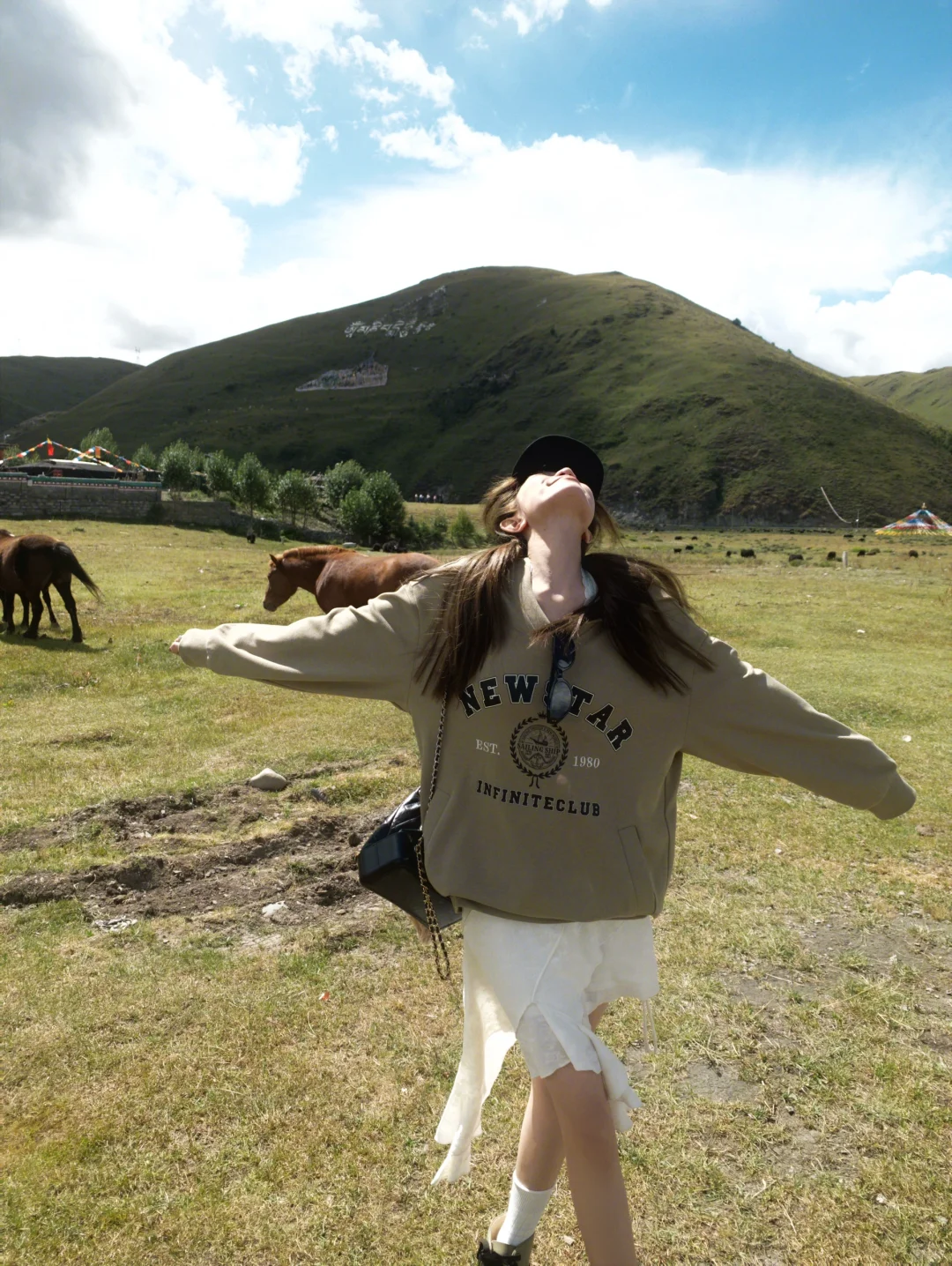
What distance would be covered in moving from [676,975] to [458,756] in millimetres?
3056

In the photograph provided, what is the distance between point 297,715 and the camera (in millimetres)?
10984

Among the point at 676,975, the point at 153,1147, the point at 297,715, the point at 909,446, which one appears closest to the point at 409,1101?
the point at 153,1147

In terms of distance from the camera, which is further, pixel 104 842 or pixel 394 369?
pixel 394 369

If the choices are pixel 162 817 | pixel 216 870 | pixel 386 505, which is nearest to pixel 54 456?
pixel 386 505

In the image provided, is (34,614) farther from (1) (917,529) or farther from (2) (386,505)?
(1) (917,529)

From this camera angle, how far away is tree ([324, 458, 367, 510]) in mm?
80500

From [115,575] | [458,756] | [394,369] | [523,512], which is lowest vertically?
[115,575]

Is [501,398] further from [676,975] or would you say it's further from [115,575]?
[676,975]

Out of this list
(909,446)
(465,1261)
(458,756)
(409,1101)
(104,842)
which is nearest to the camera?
(458,756)

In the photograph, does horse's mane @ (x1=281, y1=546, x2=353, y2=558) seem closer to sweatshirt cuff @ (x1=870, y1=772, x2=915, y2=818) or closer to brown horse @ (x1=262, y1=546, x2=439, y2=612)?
brown horse @ (x1=262, y1=546, x2=439, y2=612)

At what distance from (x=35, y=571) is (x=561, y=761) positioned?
50.8 ft

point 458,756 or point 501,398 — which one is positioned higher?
point 501,398

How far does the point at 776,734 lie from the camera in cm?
238

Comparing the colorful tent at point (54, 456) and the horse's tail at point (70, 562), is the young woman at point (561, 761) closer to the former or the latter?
the horse's tail at point (70, 562)
